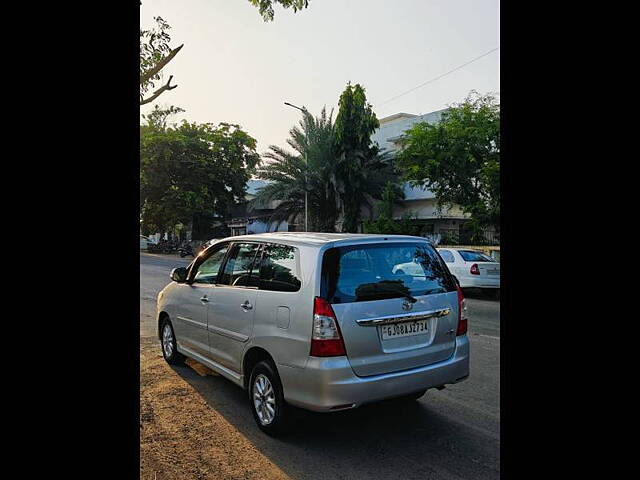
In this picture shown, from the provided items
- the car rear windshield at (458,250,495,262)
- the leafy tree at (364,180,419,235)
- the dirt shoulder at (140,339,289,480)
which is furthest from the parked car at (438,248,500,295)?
the leafy tree at (364,180,419,235)

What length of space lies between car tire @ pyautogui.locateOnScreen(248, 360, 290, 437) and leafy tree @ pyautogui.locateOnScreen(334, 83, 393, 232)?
2367 centimetres

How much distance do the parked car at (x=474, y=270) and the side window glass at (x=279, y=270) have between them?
9.35 metres

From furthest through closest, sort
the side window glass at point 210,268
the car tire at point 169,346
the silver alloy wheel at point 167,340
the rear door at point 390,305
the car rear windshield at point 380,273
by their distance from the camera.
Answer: the silver alloy wheel at point 167,340 < the car tire at point 169,346 < the side window glass at point 210,268 < the car rear windshield at point 380,273 < the rear door at point 390,305

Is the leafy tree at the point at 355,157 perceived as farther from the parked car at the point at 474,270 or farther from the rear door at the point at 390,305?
the rear door at the point at 390,305

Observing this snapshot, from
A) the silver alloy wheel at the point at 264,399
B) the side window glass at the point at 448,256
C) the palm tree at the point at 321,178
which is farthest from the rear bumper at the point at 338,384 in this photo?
the palm tree at the point at 321,178

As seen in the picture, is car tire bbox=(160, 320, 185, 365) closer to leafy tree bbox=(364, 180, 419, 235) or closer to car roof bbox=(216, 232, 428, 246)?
car roof bbox=(216, 232, 428, 246)

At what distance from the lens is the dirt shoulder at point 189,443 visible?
3.36 metres

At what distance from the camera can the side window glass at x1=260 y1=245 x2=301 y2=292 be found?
3.99 metres

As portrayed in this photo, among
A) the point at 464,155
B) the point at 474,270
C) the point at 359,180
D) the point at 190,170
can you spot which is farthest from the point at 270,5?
the point at 190,170

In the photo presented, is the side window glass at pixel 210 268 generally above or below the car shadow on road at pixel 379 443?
above
